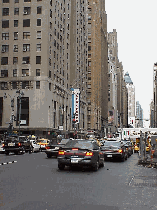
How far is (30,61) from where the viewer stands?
236 feet

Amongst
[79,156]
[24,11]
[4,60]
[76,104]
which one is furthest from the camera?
[76,104]

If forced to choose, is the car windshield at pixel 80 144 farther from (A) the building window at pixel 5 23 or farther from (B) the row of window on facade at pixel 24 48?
(A) the building window at pixel 5 23

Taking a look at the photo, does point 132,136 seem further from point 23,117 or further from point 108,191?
point 108,191

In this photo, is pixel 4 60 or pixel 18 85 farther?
pixel 4 60

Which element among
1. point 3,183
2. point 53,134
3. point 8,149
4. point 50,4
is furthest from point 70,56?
point 3,183

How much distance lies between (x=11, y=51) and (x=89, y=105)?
191 feet

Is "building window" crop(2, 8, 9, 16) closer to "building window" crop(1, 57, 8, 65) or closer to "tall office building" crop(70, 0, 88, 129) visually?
"building window" crop(1, 57, 8, 65)

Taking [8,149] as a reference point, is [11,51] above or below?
above

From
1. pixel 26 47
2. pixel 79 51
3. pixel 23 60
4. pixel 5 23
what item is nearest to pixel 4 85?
pixel 23 60

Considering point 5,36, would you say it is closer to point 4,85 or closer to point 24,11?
point 24,11

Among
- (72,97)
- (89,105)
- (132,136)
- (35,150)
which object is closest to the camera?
(35,150)

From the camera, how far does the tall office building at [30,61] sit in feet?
232

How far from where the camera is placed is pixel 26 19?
241ft

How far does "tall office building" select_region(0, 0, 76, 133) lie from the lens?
232 ft
